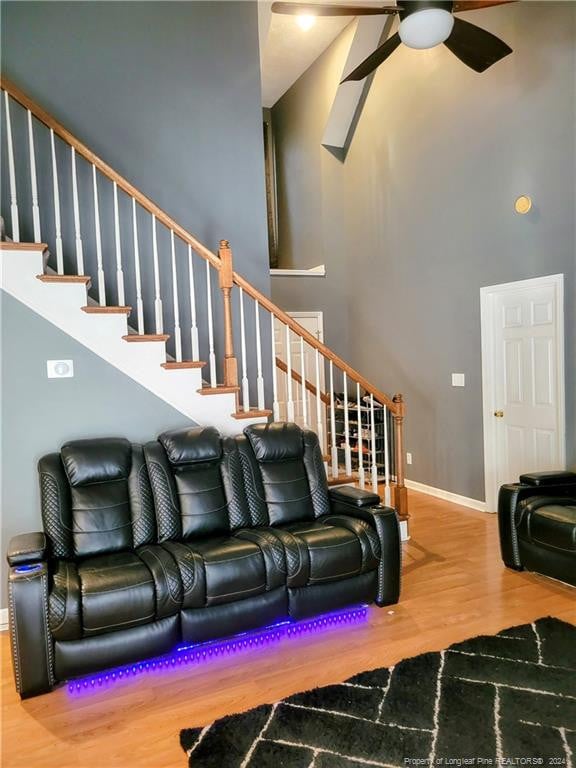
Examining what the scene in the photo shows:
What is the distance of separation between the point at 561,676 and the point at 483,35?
3521mm

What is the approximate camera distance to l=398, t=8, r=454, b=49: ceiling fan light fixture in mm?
2959

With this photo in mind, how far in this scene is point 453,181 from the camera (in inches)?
196

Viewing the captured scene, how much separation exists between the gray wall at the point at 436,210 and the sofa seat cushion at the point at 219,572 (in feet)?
9.06

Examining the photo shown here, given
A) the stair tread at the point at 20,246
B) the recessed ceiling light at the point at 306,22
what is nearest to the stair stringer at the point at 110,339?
the stair tread at the point at 20,246

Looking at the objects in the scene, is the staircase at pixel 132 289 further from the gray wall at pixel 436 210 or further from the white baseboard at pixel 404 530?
the gray wall at pixel 436 210

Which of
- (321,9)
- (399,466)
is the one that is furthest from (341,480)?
(321,9)

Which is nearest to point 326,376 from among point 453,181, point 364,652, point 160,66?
point 453,181

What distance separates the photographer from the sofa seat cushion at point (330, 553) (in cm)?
274

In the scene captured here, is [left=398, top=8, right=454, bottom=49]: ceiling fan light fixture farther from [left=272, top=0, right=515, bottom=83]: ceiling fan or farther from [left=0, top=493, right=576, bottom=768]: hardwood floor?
[left=0, top=493, right=576, bottom=768]: hardwood floor

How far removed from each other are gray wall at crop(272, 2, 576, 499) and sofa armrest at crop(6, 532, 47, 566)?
3.69 meters

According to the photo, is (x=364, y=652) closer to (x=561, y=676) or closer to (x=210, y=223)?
(x=561, y=676)

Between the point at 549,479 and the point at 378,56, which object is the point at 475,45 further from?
the point at 549,479

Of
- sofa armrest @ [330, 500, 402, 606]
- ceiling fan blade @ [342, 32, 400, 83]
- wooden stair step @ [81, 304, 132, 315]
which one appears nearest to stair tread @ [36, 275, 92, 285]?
wooden stair step @ [81, 304, 132, 315]

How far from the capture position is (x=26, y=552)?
7.70 ft
